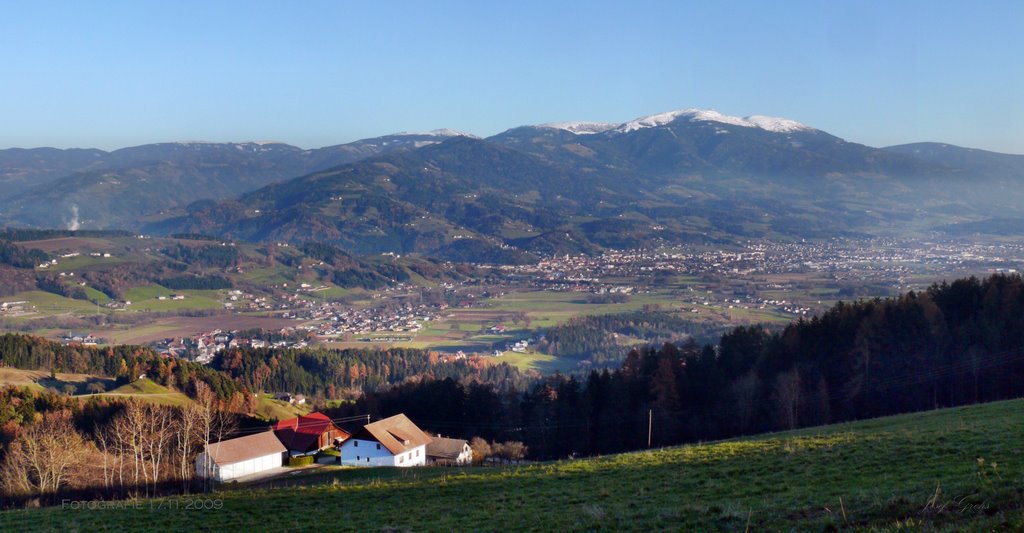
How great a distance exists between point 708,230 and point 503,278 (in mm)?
70520

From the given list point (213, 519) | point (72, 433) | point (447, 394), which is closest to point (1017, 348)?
point (447, 394)

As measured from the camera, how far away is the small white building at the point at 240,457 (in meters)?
29.9

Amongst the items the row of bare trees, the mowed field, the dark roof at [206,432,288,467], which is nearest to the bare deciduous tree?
the row of bare trees

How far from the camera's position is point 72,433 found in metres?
32.2

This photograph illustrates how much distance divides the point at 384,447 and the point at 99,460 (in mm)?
10897

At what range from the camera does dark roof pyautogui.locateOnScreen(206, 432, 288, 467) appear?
30328mm

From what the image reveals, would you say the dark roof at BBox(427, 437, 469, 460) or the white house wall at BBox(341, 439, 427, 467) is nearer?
the white house wall at BBox(341, 439, 427, 467)

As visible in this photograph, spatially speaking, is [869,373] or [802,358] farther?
[802,358]

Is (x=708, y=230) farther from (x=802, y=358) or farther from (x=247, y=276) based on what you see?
(x=802, y=358)

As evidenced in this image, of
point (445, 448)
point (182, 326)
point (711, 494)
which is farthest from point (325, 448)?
point (182, 326)

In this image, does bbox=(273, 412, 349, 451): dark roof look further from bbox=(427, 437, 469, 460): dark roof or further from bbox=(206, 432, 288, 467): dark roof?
bbox=(427, 437, 469, 460): dark roof

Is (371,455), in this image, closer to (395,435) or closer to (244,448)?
(395,435)

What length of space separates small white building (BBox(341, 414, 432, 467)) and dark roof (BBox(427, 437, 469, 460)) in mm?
474

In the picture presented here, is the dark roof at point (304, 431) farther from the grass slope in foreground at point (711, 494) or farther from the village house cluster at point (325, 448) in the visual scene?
the grass slope in foreground at point (711, 494)
